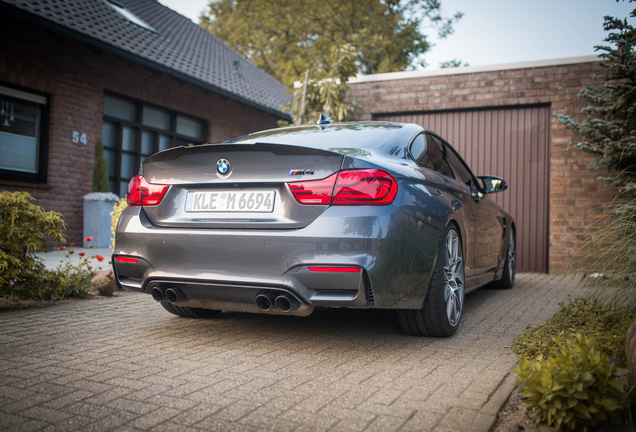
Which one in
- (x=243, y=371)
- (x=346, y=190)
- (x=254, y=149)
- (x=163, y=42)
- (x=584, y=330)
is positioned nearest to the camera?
(x=243, y=371)

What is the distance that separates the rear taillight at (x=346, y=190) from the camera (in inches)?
114

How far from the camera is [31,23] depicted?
8719mm

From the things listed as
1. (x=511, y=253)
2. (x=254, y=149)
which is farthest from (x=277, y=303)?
(x=511, y=253)

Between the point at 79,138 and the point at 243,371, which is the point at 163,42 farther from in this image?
the point at 243,371

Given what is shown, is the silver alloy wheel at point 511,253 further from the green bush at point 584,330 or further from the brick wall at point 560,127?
the green bush at point 584,330

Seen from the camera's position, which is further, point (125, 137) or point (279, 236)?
point (125, 137)

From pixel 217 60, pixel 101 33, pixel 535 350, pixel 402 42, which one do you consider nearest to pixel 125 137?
pixel 101 33

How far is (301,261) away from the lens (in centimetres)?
286

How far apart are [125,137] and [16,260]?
7.46m

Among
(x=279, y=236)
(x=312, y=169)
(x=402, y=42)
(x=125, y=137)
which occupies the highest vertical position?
(x=402, y=42)

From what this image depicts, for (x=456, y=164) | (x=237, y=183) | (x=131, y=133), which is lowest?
(x=237, y=183)

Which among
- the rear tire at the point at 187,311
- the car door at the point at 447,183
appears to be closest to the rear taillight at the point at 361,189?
the car door at the point at 447,183

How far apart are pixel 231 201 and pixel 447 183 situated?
1657 mm

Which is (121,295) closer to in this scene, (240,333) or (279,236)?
(240,333)
